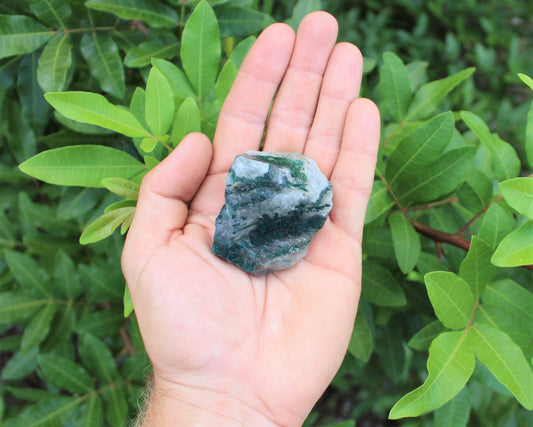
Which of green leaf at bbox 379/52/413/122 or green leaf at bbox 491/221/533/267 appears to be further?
green leaf at bbox 379/52/413/122

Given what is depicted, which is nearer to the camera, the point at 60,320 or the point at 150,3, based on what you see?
the point at 150,3

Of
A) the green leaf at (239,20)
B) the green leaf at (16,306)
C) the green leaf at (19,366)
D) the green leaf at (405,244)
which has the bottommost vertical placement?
the green leaf at (19,366)

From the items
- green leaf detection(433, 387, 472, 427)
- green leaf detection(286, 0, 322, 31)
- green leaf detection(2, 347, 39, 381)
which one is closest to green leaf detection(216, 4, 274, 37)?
green leaf detection(286, 0, 322, 31)

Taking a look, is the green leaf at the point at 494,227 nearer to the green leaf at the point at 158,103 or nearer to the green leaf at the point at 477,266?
the green leaf at the point at 477,266

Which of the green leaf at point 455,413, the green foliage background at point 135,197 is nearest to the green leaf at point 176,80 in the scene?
the green foliage background at point 135,197

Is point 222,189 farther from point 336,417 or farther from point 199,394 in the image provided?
point 336,417

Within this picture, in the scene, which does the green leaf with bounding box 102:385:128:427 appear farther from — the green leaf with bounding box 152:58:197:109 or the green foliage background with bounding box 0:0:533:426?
the green leaf with bounding box 152:58:197:109

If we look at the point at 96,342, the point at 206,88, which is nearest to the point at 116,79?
the point at 206,88
